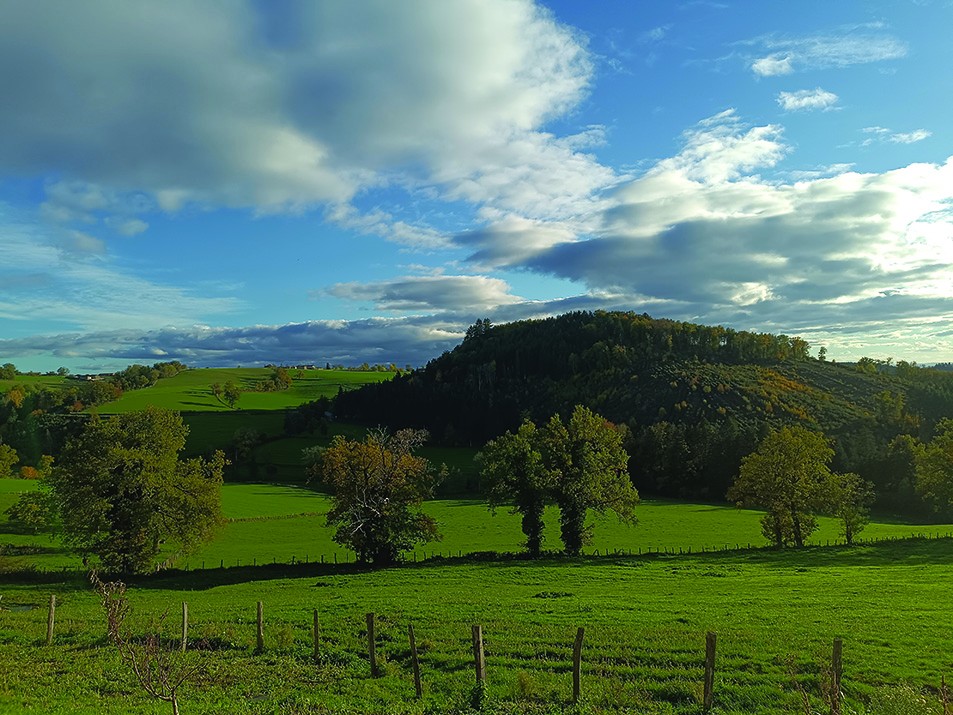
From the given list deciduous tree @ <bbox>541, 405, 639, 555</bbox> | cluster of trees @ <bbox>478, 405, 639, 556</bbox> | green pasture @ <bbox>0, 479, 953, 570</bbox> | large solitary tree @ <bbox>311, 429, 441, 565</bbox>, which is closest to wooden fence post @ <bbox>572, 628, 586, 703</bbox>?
large solitary tree @ <bbox>311, 429, 441, 565</bbox>

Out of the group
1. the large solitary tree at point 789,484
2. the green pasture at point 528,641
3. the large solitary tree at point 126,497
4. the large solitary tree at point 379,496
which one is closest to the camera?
the green pasture at point 528,641

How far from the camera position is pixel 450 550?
62625mm

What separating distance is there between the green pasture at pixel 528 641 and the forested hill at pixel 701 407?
253 ft

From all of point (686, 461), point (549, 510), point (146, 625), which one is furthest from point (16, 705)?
point (686, 461)

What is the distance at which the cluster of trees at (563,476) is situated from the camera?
56.8 metres

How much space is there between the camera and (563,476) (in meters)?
57.5

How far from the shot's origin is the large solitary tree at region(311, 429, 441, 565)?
5116 centimetres

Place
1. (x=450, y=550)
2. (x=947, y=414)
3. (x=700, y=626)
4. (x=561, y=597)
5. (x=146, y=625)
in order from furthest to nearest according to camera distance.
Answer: (x=947, y=414), (x=450, y=550), (x=561, y=597), (x=146, y=625), (x=700, y=626)

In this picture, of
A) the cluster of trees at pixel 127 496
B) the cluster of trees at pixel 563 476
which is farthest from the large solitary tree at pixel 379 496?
the cluster of trees at pixel 127 496

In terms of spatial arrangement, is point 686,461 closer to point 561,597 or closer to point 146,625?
point 561,597

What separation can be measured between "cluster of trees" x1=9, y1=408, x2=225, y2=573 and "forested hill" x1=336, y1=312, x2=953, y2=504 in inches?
3723

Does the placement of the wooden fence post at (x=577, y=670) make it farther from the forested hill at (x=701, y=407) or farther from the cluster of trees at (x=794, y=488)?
the forested hill at (x=701, y=407)

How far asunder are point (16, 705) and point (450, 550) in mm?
49284

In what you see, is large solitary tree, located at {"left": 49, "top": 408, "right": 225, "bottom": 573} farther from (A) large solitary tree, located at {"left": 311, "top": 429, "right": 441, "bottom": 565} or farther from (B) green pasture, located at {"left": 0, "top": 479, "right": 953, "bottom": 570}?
(A) large solitary tree, located at {"left": 311, "top": 429, "right": 441, "bottom": 565}
